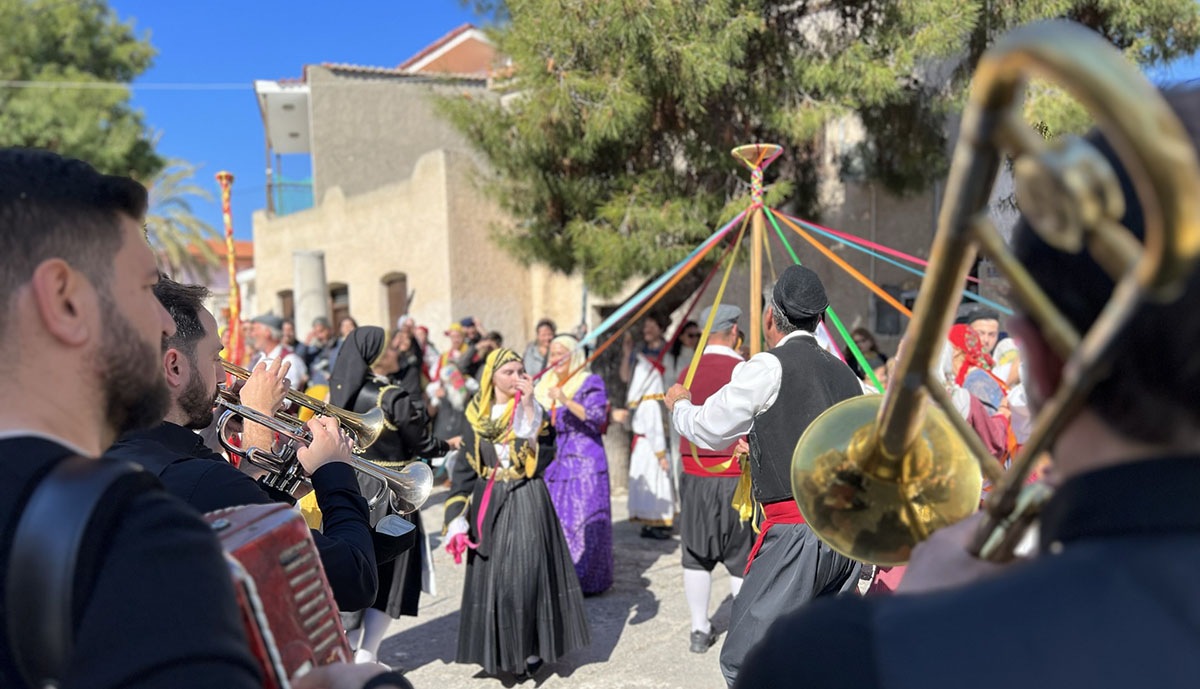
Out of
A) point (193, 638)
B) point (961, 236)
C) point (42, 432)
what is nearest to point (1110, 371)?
point (961, 236)

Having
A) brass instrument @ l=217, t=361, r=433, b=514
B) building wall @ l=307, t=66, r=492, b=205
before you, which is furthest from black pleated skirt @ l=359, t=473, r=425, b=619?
building wall @ l=307, t=66, r=492, b=205

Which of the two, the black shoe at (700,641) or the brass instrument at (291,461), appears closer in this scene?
the brass instrument at (291,461)

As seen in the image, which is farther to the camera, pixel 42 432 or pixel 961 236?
pixel 42 432

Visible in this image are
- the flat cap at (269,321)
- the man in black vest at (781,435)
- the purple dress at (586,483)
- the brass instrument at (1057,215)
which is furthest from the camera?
the flat cap at (269,321)

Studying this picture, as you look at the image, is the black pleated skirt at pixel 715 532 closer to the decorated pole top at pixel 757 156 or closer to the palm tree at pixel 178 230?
the decorated pole top at pixel 757 156

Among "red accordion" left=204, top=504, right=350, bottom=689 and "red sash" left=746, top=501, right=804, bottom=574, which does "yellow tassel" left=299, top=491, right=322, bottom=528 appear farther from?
"red accordion" left=204, top=504, right=350, bottom=689

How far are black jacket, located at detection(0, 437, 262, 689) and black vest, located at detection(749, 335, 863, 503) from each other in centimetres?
252

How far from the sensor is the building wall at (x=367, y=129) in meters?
17.2

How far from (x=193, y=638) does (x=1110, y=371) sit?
0.90 m

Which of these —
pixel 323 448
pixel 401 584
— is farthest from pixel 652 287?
pixel 323 448

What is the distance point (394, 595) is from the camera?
4.64 meters

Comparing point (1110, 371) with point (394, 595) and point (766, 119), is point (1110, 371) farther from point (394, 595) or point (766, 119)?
point (766, 119)

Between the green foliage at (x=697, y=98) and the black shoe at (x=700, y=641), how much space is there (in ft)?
11.4

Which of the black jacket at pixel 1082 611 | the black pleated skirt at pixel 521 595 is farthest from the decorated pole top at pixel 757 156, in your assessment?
the black jacket at pixel 1082 611
